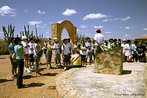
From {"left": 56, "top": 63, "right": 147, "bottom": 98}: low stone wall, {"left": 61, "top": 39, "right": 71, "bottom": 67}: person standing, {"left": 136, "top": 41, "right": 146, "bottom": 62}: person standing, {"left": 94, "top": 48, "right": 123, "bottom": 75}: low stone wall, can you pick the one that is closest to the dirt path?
{"left": 56, "top": 63, "right": 147, "bottom": 98}: low stone wall

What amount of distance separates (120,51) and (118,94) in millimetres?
2959

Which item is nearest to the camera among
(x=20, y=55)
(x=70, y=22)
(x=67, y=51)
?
(x=20, y=55)

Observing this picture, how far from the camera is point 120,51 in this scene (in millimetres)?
8273

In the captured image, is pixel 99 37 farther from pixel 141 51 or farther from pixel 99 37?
pixel 141 51

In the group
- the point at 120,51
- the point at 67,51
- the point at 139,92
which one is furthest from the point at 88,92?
the point at 67,51

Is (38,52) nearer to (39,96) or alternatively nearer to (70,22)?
(39,96)

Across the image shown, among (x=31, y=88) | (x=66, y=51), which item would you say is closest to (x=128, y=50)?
(x=66, y=51)

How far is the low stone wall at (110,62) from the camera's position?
826 centimetres

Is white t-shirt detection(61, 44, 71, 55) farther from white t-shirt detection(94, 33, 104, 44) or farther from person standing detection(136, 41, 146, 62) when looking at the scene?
person standing detection(136, 41, 146, 62)

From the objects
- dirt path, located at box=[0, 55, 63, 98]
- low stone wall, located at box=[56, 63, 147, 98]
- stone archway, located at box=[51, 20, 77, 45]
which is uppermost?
stone archway, located at box=[51, 20, 77, 45]

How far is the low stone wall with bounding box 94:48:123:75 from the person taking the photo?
8.26 m

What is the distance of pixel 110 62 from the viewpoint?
842 centimetres

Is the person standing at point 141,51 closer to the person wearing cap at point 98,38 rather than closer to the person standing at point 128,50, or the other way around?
the person standing at point 128,50

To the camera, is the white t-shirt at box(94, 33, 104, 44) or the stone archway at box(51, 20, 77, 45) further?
the stone archway at box(51, 20, 77, 45)
